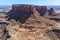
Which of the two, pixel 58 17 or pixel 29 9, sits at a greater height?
pixel 29 9

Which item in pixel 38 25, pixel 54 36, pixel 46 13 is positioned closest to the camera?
pixel 54 36

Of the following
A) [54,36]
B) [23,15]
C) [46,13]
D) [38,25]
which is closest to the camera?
[54,36]

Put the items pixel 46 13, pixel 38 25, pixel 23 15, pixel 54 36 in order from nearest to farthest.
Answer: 1. pixel 54 36
2. pixel 38 25
3. pixel 23 15
4. pixel 46 13

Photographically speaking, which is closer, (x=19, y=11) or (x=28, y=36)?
(x=28, y=36)

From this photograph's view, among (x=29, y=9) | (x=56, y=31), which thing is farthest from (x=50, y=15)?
(x=56, y=31)

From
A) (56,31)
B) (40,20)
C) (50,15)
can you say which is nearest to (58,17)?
(50,15)

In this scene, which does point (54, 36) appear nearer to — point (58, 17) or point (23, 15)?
point (23, 15)

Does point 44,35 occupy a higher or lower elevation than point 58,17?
higher

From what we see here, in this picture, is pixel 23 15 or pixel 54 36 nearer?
pixel 54 36

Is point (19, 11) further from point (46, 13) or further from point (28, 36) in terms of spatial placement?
point (28, 36)
